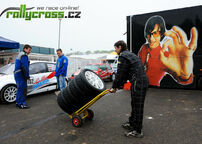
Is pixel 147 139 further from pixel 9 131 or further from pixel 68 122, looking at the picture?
pixel 9 131

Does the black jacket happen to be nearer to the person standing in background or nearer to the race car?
the person standing in background

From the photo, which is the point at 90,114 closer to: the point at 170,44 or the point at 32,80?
the point at 32,80

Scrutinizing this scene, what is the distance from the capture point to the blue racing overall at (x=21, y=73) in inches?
179

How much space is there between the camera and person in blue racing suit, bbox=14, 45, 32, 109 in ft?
14.9

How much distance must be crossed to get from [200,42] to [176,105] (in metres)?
3.32

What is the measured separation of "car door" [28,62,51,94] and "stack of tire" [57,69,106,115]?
9.91 feet

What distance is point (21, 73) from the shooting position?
15.1 feet

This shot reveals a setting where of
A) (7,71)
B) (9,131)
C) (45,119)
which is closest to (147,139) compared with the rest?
(45,119)

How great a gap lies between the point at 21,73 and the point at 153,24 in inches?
230

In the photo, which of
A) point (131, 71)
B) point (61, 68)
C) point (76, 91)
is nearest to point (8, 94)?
point (61, 68)

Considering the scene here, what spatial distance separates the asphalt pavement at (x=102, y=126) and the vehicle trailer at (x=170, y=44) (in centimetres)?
219

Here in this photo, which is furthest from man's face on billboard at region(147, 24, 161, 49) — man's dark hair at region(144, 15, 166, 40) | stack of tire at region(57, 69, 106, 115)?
stack of tire at region(57, 69, 106, 115)

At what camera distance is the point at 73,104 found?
3172 mm

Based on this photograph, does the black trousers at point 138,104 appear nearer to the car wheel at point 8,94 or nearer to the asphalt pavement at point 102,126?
the asphalt pavement at point 102,126
